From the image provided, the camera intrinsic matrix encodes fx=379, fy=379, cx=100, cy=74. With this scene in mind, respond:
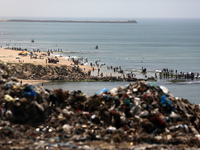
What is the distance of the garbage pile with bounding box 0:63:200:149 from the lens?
1727 centimetres

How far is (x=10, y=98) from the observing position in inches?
738

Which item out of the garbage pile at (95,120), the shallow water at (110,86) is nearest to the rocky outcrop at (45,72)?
the shallow water at (110,86)

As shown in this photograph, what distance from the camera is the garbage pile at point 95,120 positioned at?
1727 cm

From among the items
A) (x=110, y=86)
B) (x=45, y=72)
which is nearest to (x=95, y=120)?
(x=110, y=86)

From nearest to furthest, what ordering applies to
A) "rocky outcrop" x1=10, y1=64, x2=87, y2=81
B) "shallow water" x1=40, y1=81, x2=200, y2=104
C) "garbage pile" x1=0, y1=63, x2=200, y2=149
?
1. "garbage pile" x1=0, y1=63, x2=200, y2=149
2. "shallow water" x1=40, y1=81, x2=200, y2=104
3. "rocky outcrop" x1=10, y1=64, x2=87, y2=81

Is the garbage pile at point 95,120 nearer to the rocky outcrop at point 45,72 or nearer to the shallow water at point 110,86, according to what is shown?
the shallow water at point 110,86

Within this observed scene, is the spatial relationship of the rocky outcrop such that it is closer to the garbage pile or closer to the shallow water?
the shallow water

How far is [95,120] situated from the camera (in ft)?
61.2

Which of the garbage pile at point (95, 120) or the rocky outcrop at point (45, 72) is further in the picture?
the rocky outcrop at point (45, 72)

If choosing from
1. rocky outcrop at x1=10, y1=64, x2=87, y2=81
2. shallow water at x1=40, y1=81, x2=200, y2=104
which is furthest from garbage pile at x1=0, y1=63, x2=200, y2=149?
rocky outcrop at x1=10, y1=64, x2=87, y2=81

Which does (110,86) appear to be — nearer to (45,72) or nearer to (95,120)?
(45,72)

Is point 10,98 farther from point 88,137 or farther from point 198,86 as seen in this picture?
point 198,86

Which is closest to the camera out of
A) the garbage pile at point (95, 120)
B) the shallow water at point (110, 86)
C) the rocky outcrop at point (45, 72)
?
the garbage pile at point (95, 120)

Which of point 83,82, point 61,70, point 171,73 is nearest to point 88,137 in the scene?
point 83,82
